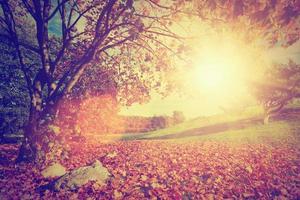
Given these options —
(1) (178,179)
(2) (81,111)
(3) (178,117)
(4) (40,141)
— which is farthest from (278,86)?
(3) (178,117)

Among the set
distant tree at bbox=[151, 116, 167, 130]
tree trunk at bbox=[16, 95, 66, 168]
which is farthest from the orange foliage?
distant tree at bbox=[151, 116, 167, 130]

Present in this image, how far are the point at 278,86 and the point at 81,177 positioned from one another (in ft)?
115

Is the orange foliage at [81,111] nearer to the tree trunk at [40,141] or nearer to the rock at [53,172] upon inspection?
the tree trunk at [40,141]

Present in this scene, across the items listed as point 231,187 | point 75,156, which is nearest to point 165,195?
point 231,187

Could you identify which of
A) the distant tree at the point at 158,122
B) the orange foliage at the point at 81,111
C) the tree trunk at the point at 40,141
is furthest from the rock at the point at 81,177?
the distant tree at the point at 158,122

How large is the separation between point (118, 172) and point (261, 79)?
3244cm

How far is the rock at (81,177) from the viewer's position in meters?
7.01

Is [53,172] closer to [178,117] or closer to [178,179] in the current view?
[178,179]

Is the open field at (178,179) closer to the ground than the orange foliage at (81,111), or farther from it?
closer to the ground

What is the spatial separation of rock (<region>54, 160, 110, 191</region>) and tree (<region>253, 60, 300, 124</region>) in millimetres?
32005

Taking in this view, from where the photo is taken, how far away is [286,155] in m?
12.1

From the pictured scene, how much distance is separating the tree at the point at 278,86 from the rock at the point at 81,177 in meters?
32.0

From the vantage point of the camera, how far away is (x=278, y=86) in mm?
34625

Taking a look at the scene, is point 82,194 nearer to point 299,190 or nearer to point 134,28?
point 299,190
